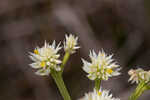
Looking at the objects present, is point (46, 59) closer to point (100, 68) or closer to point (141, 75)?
point (100, 68)

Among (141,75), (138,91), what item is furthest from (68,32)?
(138,91)

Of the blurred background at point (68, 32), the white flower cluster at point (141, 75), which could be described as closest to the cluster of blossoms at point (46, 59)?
the white flower cluster at point (141, 75)

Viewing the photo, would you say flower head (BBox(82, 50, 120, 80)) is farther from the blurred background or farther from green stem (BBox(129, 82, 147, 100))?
the blurred background

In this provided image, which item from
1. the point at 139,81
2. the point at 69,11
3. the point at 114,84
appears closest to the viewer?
the point at 139,81

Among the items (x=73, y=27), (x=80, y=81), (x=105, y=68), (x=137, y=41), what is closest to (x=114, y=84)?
(x=80, y=81)

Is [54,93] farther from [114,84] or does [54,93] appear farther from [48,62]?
[48,62]
